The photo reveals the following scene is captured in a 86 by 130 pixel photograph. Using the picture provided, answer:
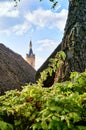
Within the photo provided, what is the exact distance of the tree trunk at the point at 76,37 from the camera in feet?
25.0

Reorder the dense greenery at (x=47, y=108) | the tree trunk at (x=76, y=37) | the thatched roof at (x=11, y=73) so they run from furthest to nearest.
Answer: the thatched roof at (x=11, y=73) → the tree trunk at (x=76, y=37) → the dense greenery at (x=47, y=108)

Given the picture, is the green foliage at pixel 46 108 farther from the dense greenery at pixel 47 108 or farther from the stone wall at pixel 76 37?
the stone wall at pixel 76 37

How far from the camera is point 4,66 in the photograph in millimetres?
13484

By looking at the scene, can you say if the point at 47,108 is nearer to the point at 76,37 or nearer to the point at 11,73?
the point at 76,37

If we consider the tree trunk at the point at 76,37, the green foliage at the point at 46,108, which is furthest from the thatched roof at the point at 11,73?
the green foliage at the point at 46,108

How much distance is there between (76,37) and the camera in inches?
307

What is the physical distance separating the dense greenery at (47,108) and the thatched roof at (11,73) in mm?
7998

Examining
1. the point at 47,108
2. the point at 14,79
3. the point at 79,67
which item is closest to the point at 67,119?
the point at 47,108

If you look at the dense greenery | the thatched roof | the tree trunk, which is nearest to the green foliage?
the dense greenery

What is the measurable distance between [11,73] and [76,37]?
6.01 metres

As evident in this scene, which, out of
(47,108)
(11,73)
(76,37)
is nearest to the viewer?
(47,108)

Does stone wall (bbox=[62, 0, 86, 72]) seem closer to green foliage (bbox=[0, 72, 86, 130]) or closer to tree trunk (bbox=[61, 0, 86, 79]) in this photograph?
tree trunk (bbox=[61, 0, 86, 79])

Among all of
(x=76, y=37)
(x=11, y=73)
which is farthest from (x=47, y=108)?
(x=11, y=73)

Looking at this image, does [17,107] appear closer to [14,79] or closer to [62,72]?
[62,72]
